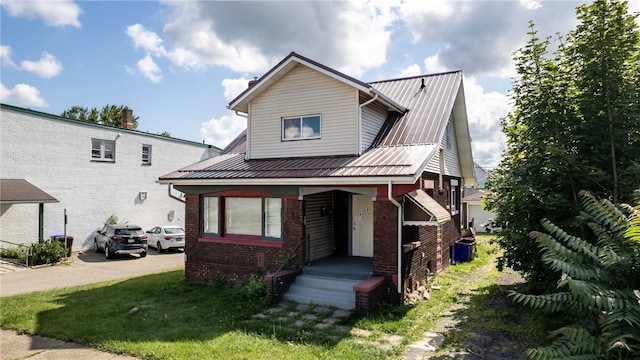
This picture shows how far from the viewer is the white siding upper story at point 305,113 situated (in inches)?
491

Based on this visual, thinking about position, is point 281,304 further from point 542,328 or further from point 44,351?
point 542,328

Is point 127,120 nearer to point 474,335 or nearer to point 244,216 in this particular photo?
point 244,216

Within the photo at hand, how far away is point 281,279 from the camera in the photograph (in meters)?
10.9

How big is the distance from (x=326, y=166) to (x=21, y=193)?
16.0m

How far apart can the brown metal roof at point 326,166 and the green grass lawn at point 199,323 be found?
359 cm

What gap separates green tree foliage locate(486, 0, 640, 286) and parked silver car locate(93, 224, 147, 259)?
1778 centimetres

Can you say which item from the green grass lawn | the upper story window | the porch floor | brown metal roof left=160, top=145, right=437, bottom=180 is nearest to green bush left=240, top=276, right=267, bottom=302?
the green grass lawn

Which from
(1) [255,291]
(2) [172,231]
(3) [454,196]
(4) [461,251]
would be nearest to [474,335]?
(1) [255,291]

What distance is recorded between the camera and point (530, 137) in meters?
9.31

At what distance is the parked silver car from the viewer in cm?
2002

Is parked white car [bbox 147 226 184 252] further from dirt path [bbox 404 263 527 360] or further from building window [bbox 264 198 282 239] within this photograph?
dirt path [bbox 404 263 527 360]

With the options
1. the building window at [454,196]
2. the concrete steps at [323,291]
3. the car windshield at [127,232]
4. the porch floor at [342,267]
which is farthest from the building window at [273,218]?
the car windshield at [127,232]

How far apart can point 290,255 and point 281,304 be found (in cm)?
158

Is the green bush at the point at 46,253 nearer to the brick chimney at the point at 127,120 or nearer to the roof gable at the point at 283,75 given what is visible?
the brick chimney at the point at 127,120
